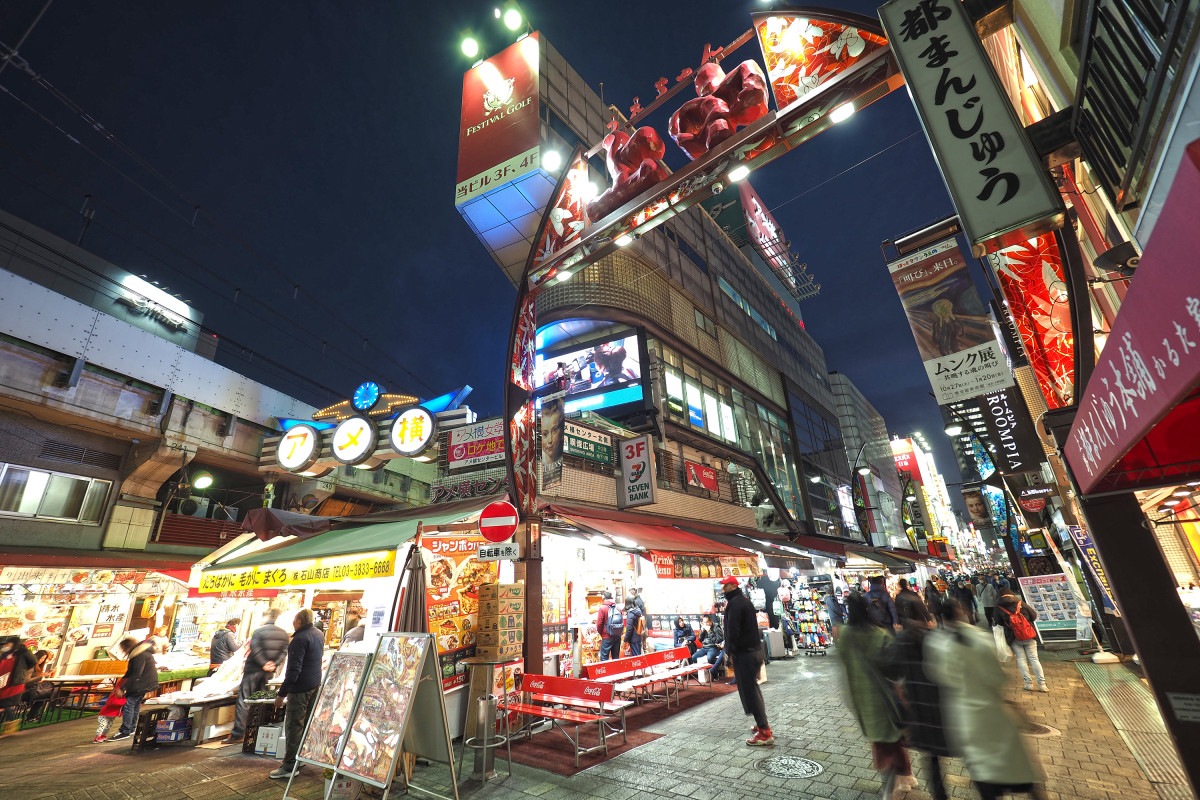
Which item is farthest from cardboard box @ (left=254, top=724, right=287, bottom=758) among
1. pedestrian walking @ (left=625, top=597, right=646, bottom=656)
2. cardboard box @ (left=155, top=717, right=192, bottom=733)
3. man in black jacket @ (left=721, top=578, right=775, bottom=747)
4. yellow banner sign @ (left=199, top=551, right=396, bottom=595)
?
pedestrian walking @ (left=625, top=597, right=646, bottom=656)

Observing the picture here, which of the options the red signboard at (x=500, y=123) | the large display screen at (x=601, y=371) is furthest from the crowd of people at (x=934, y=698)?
the large display screen at (x=601, y=371)

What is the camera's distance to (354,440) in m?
10.8

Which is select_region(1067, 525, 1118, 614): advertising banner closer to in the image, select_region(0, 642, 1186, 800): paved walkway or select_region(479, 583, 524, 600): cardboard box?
select_region(0, 642, 1186, 800): paved walkway

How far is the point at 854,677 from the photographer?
4.50m

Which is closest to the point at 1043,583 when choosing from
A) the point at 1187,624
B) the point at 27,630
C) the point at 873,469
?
the point at 1187,624

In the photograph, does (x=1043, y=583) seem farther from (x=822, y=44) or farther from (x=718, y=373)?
(x=718, y=373)

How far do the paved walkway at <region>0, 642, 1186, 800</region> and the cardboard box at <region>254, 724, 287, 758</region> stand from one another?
149 millimetres

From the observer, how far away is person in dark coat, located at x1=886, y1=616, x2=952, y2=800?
4.08 m

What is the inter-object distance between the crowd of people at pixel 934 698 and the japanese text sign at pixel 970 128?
3.15 meters

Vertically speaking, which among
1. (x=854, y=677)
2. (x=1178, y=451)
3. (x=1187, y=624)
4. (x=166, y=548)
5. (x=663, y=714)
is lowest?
(x=663, y=714)

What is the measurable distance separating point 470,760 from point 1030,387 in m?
16.7

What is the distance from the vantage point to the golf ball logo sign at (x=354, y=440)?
34.9 feet

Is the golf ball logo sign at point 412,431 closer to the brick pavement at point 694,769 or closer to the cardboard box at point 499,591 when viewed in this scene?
the cardboard box at point 499,591

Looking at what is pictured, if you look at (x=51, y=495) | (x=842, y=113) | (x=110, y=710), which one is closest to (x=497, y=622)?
(x=110, y=710)
